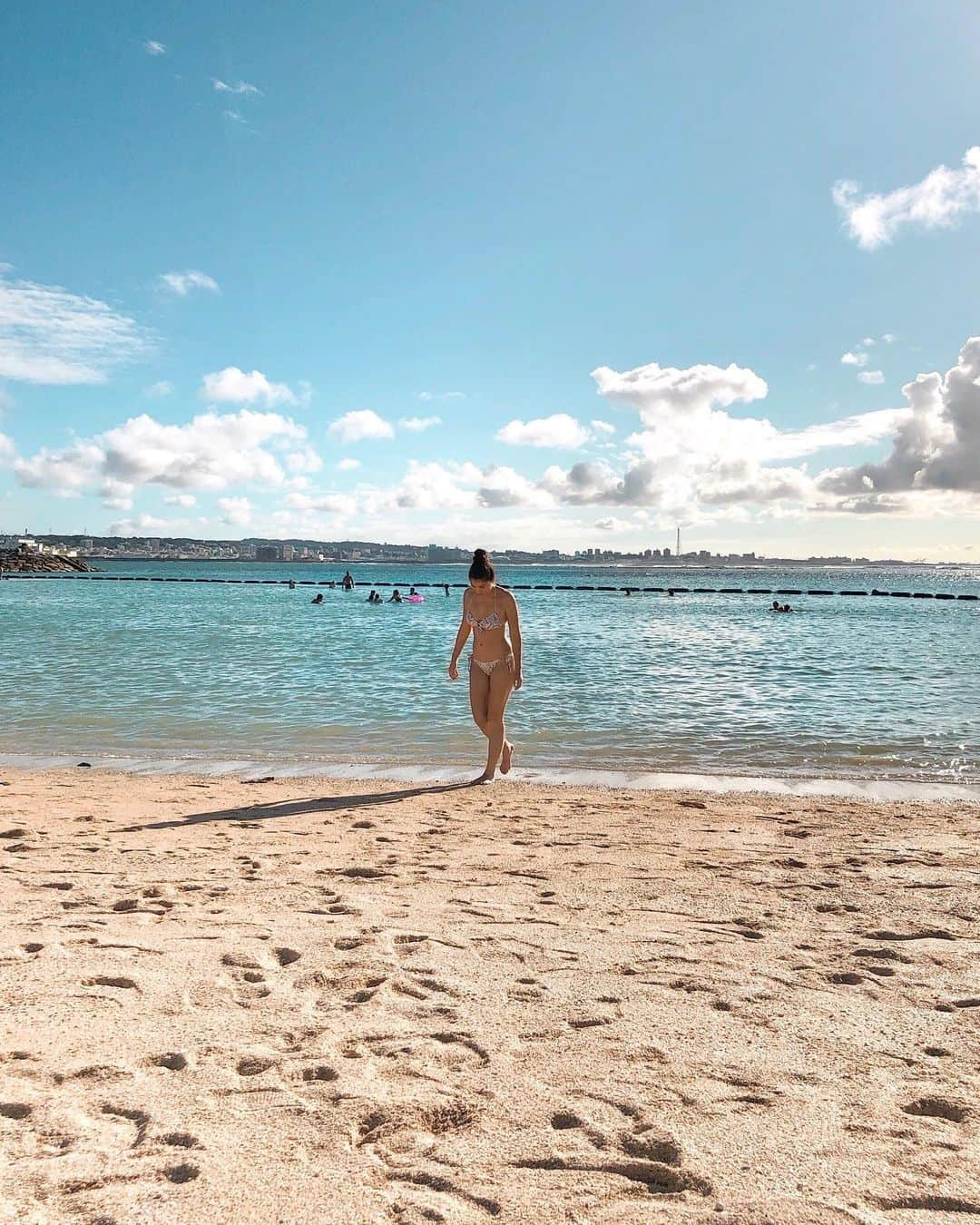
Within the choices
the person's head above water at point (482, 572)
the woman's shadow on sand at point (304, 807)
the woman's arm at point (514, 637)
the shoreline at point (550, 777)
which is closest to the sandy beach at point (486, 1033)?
the woman's shadow on sand at point (304, 807)

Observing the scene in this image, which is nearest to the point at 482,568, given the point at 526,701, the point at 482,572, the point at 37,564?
the point at 482,572

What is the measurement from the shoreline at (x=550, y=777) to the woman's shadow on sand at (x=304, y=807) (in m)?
0.49

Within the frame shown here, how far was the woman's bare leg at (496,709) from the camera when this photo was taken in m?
8.54

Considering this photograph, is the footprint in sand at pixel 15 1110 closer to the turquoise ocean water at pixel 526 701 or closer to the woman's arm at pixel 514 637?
the woman's arm at pixel 514 637

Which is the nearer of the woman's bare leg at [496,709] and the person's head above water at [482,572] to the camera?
the person's head above water at [482,572]

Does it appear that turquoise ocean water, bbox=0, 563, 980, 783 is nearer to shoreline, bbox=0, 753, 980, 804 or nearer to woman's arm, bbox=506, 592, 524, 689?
shoreline, bbox=0, 753, 980, 804

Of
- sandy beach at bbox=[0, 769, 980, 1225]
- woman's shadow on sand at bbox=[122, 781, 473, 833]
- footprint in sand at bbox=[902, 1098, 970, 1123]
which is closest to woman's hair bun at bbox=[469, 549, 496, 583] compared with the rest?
woman's shadow on sand at bbox=[122, 781, 473, 833]

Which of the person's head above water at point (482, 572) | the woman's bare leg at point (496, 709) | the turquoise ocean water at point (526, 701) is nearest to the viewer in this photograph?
A: the person's head above water at point (482, 572)

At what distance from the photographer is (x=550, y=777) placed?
9438 mm

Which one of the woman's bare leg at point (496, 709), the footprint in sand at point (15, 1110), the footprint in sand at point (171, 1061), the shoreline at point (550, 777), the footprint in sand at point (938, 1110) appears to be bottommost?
the shoreline at point (550, 777)

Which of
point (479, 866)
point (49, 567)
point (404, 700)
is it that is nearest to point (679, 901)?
point (479, 866)

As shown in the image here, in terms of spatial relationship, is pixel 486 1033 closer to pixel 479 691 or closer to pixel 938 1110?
pixel 938 1110

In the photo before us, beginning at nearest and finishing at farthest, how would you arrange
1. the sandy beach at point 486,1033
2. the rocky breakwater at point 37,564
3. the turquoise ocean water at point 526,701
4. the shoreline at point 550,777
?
the sandy beach at point 486,1033
the shoreline at point 550,777
the turquoise ocean water at point 526,701
the rocky breakwater at point 37,564

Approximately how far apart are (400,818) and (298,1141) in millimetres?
4728
